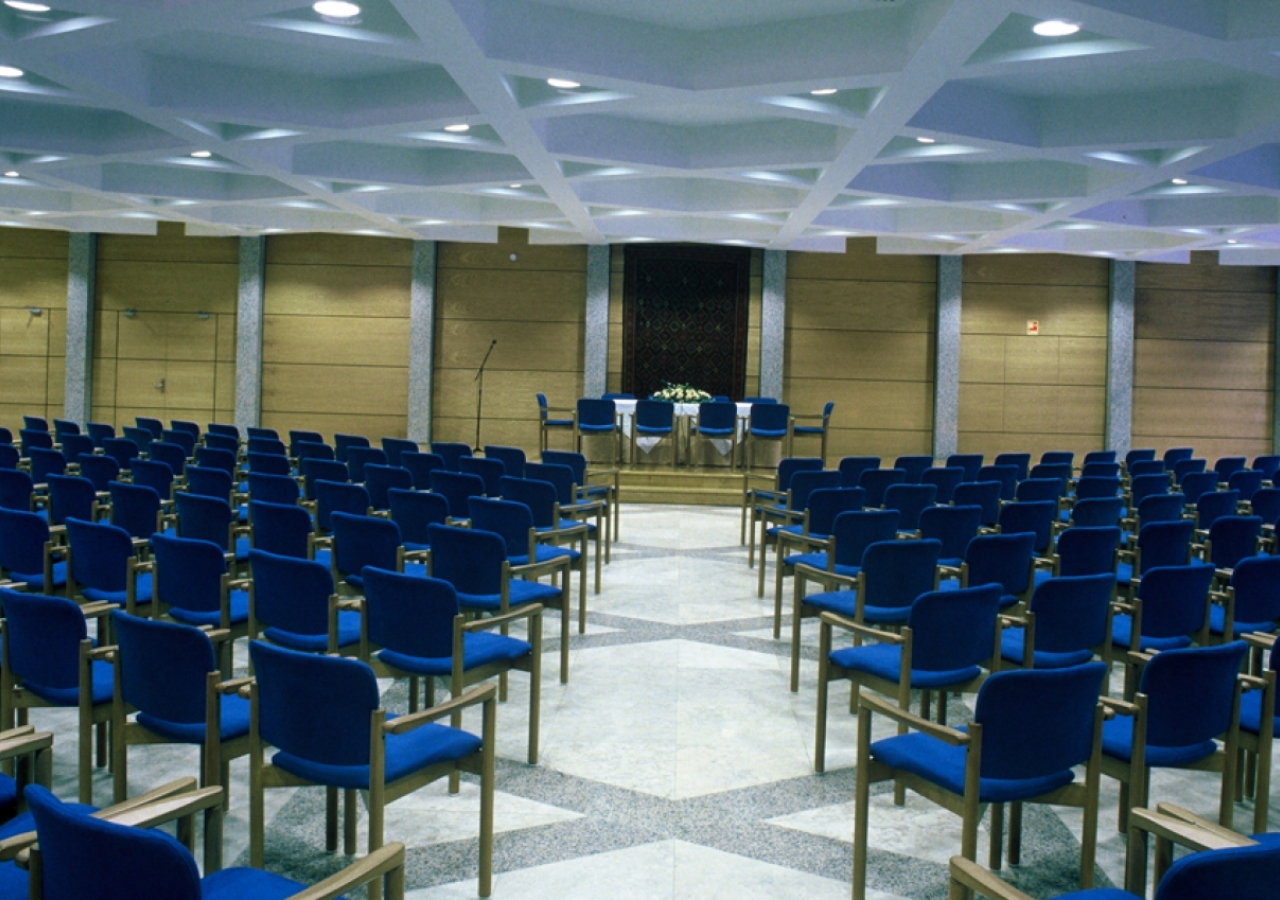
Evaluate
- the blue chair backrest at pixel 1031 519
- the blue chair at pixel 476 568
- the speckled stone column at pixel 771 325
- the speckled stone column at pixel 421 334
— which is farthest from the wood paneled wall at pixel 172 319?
the blue chair backrest at pixel 1031 519

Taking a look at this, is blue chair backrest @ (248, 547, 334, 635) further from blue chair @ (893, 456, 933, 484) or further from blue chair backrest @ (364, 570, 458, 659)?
blue chair @ (893, 456, 933, 484)

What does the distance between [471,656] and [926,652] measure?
5.65 ft

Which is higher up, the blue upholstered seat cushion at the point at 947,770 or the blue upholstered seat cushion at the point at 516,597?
the blue upholstered seat cushion at the point at 516,597

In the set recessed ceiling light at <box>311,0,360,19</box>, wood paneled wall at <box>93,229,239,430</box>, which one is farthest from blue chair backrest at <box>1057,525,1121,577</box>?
wood paneled wall at <box>93,229,239,430</box>

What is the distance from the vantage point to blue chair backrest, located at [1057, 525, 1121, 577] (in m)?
5.27

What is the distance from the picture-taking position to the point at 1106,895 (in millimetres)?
2232

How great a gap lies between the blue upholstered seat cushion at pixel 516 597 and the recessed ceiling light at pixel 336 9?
11.4 ft

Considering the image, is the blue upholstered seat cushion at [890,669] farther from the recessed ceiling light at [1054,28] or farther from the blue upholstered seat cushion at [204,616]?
the recessed ceiling light at [1054,28]

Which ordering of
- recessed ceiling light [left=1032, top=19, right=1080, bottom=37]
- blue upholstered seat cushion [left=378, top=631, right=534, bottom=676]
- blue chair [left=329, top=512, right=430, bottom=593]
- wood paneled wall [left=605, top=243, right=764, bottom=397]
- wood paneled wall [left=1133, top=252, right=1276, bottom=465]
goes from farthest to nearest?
wood paneled wall [left=1133, top=252, right=1276, bottom=465] < wood paneled wall [left=605, top=243, right=764, bottom=397] < recessed ceiling light [left=1032, top=19, right=1080, bottom=37] < blue chair [left=329, top=512, right=430, bottom=593] < blue upholstered seat cushion [left=378, top=631, right=534, bottom=676]

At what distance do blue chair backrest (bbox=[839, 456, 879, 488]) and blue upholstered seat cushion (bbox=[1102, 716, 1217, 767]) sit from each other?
4774 mm

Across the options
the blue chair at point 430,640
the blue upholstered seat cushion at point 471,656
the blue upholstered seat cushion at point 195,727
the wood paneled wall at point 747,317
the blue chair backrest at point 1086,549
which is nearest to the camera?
the blue upholstered seat cushion at point 195,727

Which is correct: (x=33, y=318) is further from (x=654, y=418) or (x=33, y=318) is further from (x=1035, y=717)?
(x=1035, y=717)

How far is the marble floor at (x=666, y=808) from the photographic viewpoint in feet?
10.3

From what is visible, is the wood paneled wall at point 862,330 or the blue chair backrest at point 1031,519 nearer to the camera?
the blue chair backrest at point 1031,519
